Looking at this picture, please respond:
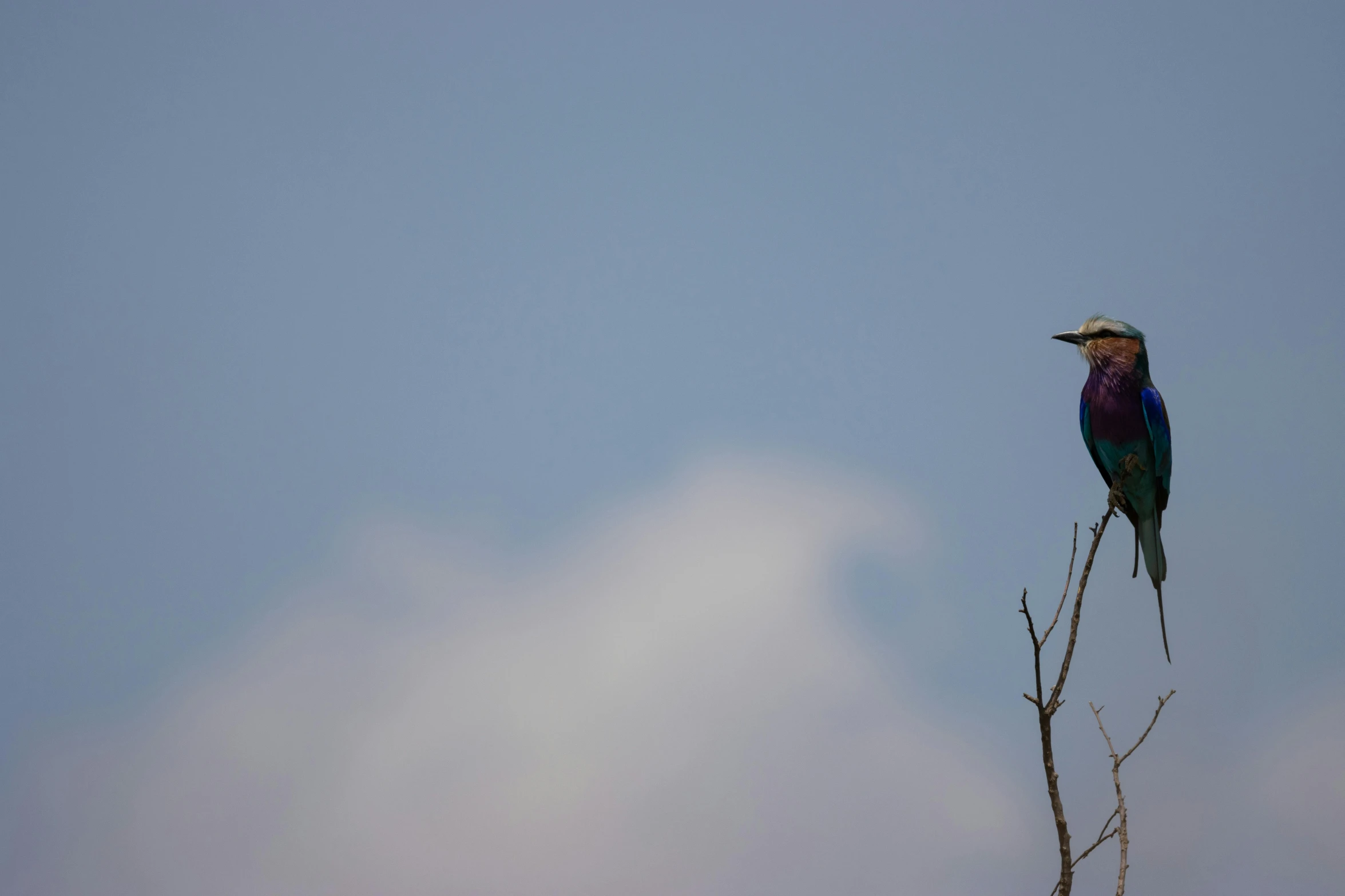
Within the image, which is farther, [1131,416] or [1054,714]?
[1131,416]

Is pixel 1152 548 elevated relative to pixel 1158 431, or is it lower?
lower

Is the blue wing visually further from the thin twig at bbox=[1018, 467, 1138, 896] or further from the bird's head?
the thin twig at bbox=[1018, 467, 1138, 896]

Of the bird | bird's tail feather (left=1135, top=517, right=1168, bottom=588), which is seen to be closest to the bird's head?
the bird

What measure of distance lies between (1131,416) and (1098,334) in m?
0.29

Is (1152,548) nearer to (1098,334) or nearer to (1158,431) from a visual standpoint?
(1158,431)

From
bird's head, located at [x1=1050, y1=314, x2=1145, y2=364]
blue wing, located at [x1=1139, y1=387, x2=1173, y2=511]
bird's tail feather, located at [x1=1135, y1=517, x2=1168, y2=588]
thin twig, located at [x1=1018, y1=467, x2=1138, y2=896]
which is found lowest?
thin twig, located at [x1=1018, y1=467, x2=1138, y2=896]

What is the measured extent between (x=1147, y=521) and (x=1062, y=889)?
1535mm

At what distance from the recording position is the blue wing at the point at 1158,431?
8.98ft

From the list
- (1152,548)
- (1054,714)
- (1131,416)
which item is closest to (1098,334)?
(1131,416)

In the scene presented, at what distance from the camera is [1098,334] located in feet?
9.00

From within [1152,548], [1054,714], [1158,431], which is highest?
[1158,431]

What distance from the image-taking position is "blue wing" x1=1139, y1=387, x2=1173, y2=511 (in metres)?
2.74

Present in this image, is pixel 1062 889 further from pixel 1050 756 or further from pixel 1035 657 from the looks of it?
pixel 1035 657

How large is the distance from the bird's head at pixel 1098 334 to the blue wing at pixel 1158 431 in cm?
17
